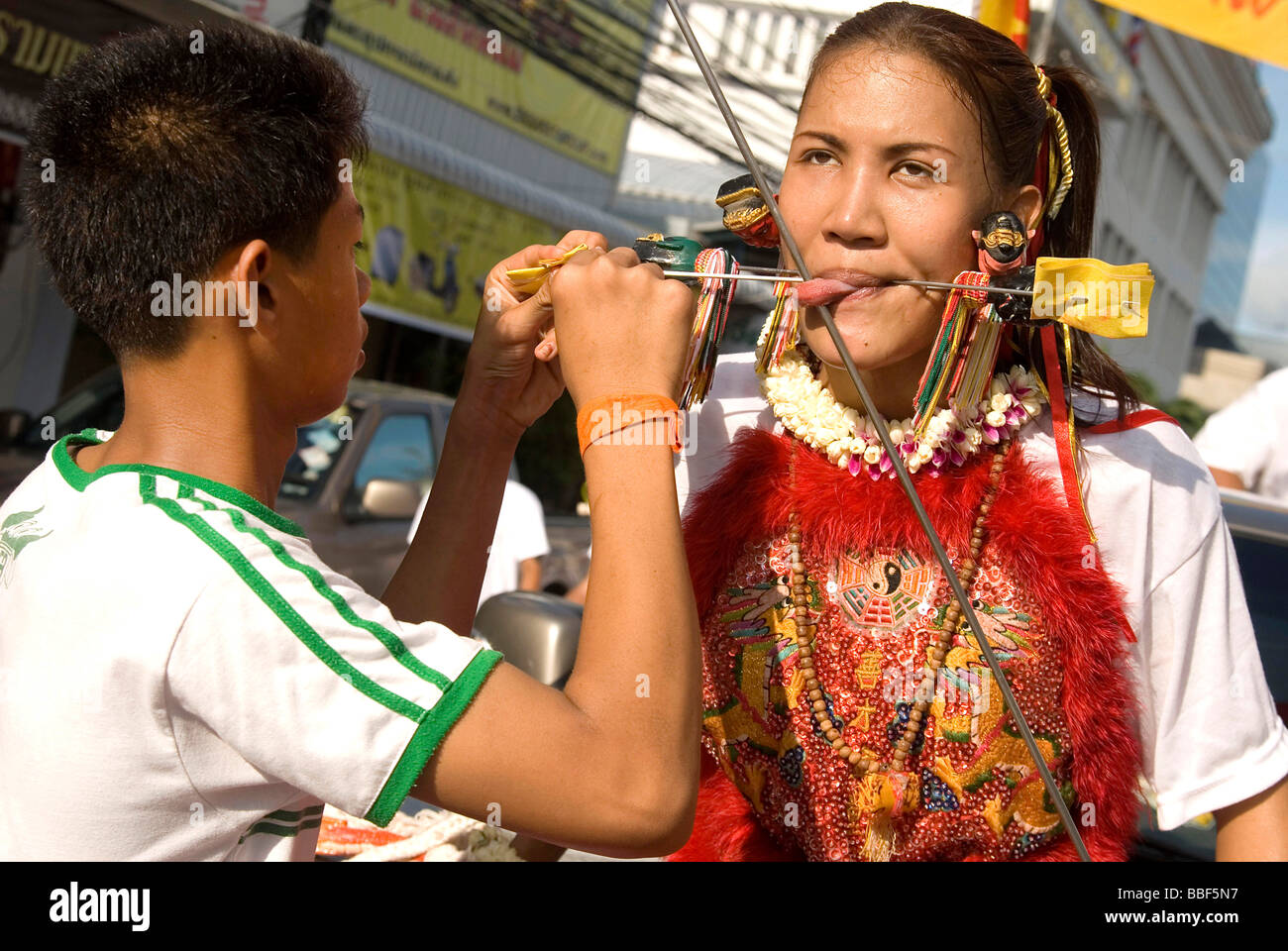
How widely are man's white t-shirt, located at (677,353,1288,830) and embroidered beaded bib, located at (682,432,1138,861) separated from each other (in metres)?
0.05

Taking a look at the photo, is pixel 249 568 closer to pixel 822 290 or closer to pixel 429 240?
pixel 822 290

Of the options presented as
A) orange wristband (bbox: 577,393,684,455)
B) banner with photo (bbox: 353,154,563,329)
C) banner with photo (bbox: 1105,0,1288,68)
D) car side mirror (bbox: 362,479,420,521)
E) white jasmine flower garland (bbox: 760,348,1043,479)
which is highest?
banner with photo (bbox: 353,154,563,329)

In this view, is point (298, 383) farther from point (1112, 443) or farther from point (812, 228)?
point (1112, 443)

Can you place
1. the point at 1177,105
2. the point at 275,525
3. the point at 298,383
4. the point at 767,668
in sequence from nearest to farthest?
the point at 275,525 → the point at 298,383 → the point at 767,668 → the point at 1177,105

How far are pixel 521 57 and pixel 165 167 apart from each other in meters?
11.2

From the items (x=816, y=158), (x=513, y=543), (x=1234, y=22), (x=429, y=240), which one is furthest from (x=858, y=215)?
(x=429, y=240)

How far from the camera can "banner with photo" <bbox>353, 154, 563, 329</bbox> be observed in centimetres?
909

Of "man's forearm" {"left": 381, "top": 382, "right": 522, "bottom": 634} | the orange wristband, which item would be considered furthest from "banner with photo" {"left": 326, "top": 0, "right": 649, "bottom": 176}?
the orange wristband

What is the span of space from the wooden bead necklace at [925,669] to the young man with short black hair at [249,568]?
0.36m

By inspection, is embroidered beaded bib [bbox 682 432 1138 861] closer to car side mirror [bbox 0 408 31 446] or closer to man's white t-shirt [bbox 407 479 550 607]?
man's white t-shirt [bbox 407 479 550 607]

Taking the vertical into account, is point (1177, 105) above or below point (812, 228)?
above

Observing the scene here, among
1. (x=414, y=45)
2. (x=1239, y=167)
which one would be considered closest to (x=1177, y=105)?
(x=414, y=45)

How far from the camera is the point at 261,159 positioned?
135cm

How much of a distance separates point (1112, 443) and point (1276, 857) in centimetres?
57
